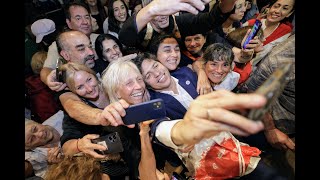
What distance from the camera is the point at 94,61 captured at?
1364 mm

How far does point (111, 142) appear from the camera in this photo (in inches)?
49.2

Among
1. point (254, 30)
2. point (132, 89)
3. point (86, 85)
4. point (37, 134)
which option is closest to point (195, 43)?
point (254, 30)

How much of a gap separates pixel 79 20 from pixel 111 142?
0.60m

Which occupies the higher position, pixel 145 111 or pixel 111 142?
pixel 145 111

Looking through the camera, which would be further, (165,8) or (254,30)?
(254,30)

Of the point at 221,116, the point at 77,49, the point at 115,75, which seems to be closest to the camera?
the point at 221,116

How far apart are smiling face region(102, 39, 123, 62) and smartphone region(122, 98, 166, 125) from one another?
0.33 m

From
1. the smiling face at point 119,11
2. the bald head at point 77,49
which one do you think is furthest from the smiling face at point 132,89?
the smiling face at point 119,11

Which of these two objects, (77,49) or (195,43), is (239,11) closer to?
(195,43)

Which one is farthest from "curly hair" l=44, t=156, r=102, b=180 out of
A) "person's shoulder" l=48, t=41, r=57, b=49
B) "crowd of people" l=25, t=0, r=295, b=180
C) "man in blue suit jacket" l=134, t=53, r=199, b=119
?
"person's shoulder" l=48, t=41, r=57, b=49

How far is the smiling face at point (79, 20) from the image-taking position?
1425 millimetres

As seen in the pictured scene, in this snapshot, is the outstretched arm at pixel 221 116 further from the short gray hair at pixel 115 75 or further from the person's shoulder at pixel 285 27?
the person's shoulder at pixel 285 27

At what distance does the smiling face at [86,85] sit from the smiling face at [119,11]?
1.08ft
